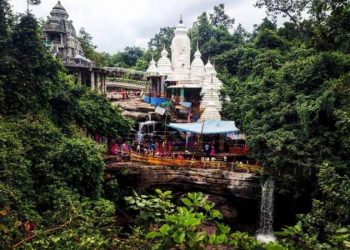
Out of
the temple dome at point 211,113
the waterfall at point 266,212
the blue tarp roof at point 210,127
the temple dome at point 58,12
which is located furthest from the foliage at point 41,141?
the temple dome at point 58,12

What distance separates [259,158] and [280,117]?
204cm

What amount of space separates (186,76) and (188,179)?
15584 mm

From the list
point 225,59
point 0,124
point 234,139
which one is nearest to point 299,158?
point 234,139

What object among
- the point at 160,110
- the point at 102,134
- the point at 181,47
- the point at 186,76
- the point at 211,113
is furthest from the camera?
the point at 181,47

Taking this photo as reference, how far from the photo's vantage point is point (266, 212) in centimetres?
1708

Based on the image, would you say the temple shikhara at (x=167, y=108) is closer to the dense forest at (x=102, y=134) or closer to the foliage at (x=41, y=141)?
the dense forest at (x=102, y=134)

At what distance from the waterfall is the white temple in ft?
26.7

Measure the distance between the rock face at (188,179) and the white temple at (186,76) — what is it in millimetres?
6911

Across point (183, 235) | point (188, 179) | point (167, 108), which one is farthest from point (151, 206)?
point (167, 108)

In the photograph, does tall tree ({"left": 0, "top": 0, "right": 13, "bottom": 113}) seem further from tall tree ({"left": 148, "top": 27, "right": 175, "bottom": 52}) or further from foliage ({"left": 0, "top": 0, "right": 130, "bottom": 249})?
tall tree ({"left": 148, "top": 27, "right": 175, "bottom": 52})

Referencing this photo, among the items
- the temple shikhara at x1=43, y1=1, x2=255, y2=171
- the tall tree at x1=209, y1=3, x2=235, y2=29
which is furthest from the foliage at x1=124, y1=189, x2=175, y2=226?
the tall tree at x1=209, y1=3, x2=235, y2=29

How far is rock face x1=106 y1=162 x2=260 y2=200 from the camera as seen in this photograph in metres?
17.4

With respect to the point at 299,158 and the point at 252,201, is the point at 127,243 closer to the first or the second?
the point at 299,158

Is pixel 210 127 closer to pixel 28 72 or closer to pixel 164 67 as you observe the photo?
pixel 28 72
